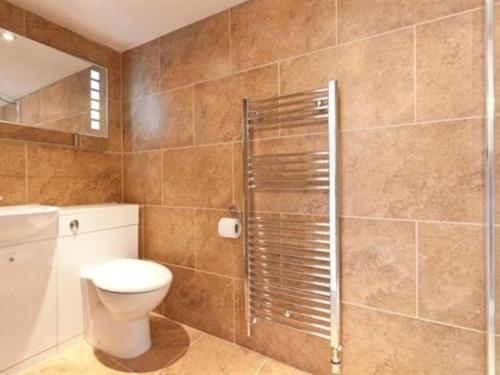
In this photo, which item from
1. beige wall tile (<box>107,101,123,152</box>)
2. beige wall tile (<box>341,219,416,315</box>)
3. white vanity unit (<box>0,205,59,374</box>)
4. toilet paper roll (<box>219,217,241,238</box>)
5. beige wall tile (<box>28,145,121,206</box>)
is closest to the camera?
beige wall tile (<box>341,219,416,315</box>)

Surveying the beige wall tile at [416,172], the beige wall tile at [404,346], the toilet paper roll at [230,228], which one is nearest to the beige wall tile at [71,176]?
the toilet paper roll at [230,228]

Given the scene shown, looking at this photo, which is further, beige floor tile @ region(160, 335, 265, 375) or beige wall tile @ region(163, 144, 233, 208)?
beige wall tile @ region(163, 144, 233, 208)

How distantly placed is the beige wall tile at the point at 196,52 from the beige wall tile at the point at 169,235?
3.02 feet

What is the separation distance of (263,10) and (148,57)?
1.02 metres

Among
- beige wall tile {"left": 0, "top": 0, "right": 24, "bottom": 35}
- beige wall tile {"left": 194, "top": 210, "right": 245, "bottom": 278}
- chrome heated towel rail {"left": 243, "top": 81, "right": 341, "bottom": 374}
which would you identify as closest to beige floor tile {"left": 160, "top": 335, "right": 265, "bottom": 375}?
chrome heated towel rail {"left": 243, "top": 81, "right": 341, "bottom": 374}

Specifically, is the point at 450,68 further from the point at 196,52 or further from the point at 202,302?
the point at 202,302

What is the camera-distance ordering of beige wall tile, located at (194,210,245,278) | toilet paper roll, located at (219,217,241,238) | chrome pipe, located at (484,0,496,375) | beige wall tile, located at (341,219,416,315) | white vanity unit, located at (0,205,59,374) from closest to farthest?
chrome pipe, located at (484,0,496,375)
beige wall tile, located at (341,219,416,315)
white vanity unit, located at (0,205,59,374)
toilet paper roll, located at (219,217,241,238)
beige wall tile, located at (194,210,245,278)

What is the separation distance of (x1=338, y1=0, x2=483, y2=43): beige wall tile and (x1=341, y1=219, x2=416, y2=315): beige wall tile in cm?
88

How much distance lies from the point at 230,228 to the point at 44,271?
3.57 feet

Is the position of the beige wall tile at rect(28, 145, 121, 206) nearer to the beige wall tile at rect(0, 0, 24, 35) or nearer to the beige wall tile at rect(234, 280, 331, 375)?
the beige wall tile at rect(0, 0, 24, 35)

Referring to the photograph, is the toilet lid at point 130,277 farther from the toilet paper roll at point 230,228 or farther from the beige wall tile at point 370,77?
the beige wall tile at point 370,77

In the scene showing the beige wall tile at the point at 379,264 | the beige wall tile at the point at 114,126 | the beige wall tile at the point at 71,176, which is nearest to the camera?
the beige wall tile at the point at 379,264

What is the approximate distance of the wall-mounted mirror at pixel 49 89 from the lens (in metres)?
1.63

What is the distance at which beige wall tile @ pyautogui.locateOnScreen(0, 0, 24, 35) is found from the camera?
1.62 meters
